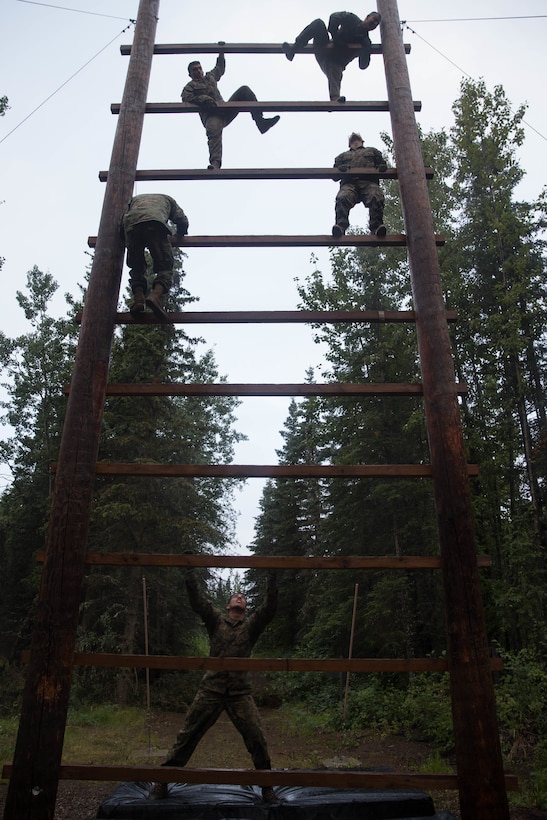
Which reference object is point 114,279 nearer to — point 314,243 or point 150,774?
point 314,243

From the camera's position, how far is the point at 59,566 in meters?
2.92

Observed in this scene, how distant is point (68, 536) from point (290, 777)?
1.67 meters

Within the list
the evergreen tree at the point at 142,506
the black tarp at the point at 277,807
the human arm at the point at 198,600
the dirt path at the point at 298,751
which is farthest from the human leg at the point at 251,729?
the evergreen tree at the point at 142,506

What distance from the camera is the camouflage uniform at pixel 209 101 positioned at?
4.56 meters

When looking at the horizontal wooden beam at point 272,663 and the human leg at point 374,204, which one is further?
the human leg at point 374,204

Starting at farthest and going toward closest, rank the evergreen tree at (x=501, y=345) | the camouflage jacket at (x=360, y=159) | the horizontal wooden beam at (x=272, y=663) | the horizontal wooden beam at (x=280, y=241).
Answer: the evergreen tree at (x=501, y=345) → the camouflage jacket at (x=360, y=159) → the horizontal wooden beam at (x=280, y=241) → the horizontal wooden beam at (x=272, y=663)

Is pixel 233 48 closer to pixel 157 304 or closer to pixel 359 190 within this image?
pixel 359 190

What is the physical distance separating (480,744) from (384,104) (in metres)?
4.52

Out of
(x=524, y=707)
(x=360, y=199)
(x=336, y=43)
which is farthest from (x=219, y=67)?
(x=524, y=707)

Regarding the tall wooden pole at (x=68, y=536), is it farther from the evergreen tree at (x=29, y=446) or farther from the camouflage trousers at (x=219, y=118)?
the evergreen tree at (x=29, y=446)

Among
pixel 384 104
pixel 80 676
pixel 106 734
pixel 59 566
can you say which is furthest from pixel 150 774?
pixel 80 676

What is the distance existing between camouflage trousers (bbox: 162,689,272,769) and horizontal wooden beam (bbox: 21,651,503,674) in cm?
182

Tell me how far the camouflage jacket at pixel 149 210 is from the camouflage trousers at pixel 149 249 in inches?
1.3

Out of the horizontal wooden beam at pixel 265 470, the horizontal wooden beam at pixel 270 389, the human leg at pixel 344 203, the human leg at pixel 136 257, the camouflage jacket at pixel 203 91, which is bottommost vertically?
the horizontal wooden beam at pixel 265 470
